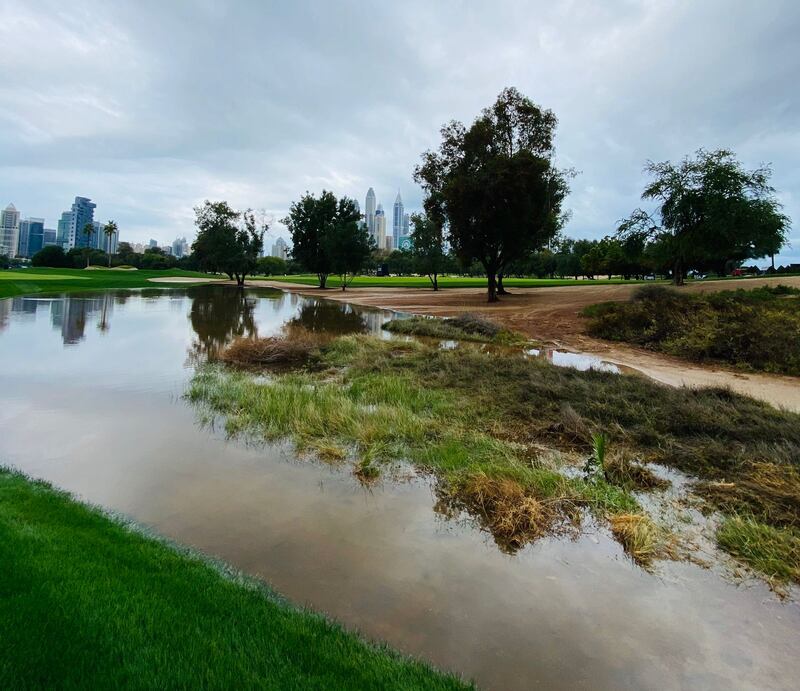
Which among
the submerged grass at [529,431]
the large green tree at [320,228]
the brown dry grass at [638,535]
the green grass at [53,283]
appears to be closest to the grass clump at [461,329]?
the submerged grass at [529,431]

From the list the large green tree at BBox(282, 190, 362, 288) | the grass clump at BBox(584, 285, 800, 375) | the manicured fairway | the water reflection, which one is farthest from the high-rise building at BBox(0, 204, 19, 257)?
the grass clump at BBox(584, 285, 800, 375)

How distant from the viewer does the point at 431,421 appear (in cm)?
680

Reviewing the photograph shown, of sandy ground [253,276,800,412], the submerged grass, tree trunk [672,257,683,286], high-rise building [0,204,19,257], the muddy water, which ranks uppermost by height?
high-rise building [0,204,19,257]

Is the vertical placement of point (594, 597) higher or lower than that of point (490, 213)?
lower

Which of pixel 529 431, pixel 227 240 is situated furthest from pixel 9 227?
pixel 529 431

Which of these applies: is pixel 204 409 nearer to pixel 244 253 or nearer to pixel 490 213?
pixel 490 213

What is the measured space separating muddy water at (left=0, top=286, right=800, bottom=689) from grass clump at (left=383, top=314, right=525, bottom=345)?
1230 centimetres

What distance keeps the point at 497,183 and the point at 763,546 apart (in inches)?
1083

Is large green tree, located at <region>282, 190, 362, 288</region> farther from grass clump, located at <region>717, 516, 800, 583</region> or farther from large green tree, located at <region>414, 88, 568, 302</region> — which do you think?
grass clump, located at <region>717, 516, 800, 583</region>

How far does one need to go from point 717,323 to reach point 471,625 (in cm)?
1541

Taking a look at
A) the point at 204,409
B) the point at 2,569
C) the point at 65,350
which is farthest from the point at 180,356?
the point at 2,569

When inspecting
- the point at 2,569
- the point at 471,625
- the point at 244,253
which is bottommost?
the point at 471,625

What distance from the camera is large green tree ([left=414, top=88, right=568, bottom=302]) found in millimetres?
28984

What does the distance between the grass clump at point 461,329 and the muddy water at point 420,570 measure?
12.3 m
